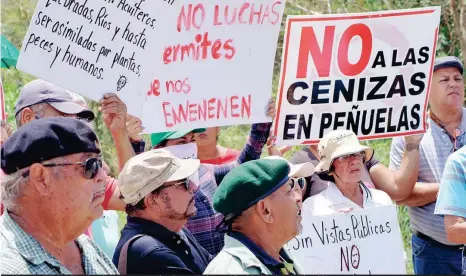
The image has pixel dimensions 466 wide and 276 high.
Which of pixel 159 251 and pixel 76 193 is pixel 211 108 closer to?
pixel 159 251

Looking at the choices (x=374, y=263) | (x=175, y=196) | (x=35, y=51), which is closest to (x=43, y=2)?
(x=35, y=51)

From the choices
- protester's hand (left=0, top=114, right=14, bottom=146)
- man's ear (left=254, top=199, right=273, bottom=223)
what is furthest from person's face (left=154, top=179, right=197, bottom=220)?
protester's hand (left=0, top=114, right=14, bottom=146)

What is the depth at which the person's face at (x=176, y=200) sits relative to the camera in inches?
168

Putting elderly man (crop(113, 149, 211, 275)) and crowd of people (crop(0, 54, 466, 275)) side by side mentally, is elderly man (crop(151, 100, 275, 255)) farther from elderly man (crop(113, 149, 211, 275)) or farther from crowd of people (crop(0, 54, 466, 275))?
elderly man (crop(113, 149, 211, 275))

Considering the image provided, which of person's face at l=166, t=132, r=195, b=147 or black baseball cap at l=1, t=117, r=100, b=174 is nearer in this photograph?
black baseball cap at l=1, t=117, r=100, b=174

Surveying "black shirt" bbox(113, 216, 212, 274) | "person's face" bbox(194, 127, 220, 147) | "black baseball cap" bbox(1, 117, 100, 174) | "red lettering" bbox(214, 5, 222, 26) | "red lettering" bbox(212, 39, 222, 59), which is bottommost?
"black shirt" bbox(113, 216, 212, 274)

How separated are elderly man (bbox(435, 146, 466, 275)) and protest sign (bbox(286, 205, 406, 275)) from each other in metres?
0.61

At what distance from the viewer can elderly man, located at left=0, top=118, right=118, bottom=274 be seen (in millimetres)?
3287

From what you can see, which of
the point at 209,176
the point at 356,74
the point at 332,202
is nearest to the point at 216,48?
the point at 209,176

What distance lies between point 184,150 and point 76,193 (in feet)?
6.40

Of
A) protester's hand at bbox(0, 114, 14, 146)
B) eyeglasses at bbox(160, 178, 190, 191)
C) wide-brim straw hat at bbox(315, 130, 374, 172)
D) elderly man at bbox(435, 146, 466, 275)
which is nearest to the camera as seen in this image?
eyeglasses at bbox(160, 178, 190, 191)

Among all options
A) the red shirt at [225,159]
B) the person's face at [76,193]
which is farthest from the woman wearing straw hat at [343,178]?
the person's face at [76,193]

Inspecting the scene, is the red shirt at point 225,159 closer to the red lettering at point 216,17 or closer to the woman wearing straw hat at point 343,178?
the woman wearing straw hat at point 343,178

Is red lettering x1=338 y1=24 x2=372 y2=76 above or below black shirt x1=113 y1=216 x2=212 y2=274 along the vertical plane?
above
